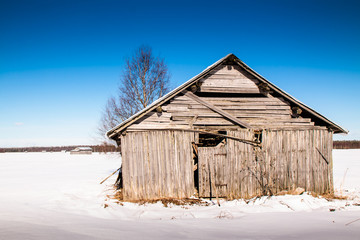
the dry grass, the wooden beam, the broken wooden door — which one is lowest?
the dry grass

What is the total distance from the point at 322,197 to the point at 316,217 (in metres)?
2.95

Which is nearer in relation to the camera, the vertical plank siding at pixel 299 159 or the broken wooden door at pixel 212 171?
the broken wooden door at pixel 212 171

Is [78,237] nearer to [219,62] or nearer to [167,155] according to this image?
[167,155]

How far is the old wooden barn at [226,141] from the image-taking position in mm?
8484

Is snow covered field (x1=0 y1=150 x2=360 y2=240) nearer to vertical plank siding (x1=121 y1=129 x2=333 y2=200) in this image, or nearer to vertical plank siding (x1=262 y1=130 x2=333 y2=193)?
vertical plank siding (x1=121 y1=129 x2=333 y2=200)

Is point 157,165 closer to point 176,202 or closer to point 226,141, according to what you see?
point 176,202

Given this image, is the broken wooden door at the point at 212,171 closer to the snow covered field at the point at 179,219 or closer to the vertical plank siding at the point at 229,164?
the vertical plank siding at the point at 229,164

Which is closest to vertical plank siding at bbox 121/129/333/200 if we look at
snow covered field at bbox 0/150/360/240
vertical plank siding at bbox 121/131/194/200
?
vertical plank siding at bbox 121/131/194/200

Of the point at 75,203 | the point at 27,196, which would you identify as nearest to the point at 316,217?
the point at 75,203

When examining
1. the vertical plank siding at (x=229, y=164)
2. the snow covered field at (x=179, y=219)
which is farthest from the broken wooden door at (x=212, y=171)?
the snow covered field at (x=179, y=219)

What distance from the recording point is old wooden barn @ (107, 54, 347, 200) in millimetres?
8484

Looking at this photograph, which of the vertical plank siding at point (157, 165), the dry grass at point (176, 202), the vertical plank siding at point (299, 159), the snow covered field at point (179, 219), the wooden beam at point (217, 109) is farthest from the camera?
the vertical plank siding at point (299, 159)

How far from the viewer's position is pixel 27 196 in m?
Result: 10.4

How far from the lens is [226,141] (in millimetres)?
8898
